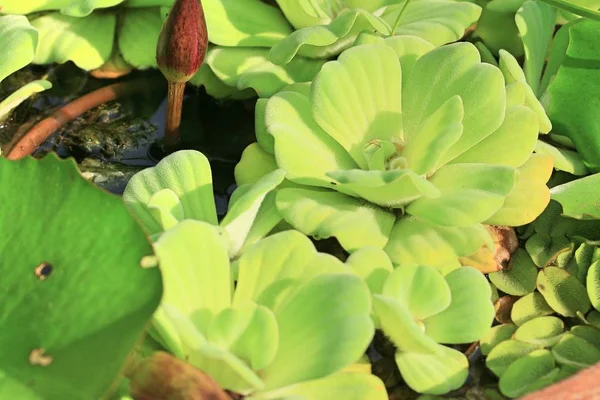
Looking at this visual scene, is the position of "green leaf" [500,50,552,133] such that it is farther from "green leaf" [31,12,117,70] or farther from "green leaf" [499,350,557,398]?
"green leaf" [31,12,117,70]

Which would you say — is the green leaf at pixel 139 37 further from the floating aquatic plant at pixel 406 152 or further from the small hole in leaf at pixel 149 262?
the small hole in leaf at pixel 149 262

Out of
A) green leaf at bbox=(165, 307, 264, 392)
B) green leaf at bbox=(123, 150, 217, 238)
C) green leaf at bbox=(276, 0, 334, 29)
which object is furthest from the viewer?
green leaf at bbox=(276, 0, 334, 29)

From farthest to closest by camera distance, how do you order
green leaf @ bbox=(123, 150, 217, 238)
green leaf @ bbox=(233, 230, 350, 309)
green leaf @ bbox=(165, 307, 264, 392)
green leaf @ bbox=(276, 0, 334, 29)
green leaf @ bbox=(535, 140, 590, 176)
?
green leaf @ bbox=(276, 0, 334, 29)
green leaf @ bbox=(535, 140, 590, 176)
green leaf @ bbox=(123, 150, 217, 238)
green leaf @ bbox=(233, 230, 350, 309)
green leaf @ bbox=(165, 307, 264, 392)

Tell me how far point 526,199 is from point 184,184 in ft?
1.20

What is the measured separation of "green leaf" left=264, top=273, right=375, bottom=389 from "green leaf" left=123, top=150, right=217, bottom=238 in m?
0.17

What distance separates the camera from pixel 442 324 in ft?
2.56

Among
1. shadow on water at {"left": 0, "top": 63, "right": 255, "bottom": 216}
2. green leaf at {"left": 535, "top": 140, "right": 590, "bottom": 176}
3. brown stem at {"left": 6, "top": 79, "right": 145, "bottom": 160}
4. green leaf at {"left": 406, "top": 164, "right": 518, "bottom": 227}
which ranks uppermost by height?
green leaf at {"left": 406, "top": 164, "right": 518, "bottom": 227}

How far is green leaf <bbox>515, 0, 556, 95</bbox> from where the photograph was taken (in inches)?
40.7

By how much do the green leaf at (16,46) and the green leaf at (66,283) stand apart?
256 millimetres

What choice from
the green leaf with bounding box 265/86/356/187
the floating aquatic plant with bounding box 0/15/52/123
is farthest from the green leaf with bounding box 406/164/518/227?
the floating aquatic plant with bounding box 0/15/52/123

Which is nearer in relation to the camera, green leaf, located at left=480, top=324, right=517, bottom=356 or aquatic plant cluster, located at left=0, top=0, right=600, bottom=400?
aquatic plant cluster, located at left=0, top=0, right=600, bottom=400

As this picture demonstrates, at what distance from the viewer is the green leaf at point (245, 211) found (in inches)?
30.5

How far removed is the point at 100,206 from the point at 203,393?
0.61 ft

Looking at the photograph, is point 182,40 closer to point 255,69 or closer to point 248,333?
point 255,69
